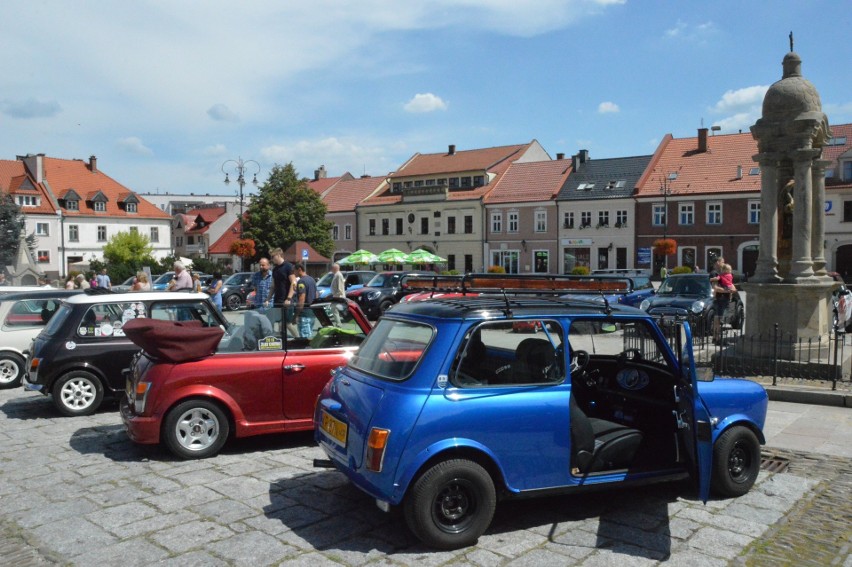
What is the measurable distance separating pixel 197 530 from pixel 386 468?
1.70m

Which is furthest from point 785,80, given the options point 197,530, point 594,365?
point 197,530

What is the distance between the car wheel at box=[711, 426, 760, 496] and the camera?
19.6ft

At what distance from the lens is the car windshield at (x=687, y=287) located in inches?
797

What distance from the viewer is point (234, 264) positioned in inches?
3000

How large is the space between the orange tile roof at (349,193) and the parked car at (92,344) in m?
61.2

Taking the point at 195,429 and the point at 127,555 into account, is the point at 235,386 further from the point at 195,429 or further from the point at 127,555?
the point at 127,555

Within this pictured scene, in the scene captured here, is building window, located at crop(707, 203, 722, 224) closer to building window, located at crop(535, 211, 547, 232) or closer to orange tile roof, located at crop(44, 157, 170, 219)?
building window, located at crop(535, 211, 547, 232)

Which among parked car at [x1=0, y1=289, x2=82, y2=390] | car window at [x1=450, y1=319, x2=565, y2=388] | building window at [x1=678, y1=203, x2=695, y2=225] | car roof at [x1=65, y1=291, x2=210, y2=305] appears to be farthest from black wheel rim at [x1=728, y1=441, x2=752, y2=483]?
building window at [x1=678, y1=203, x2=695, y2=225]

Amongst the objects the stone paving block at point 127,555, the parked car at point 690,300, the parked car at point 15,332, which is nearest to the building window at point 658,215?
the parked car at point 690,300

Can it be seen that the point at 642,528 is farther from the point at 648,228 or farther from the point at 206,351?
the point at 648,228

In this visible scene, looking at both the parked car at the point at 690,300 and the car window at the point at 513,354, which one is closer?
the car window at the point at 513,354

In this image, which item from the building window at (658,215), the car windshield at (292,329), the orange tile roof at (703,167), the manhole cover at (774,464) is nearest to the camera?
the manhole cover at (774,464)

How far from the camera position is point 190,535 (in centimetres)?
530

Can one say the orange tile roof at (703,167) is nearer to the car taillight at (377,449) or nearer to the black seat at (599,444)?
the black seat at (599,444)
